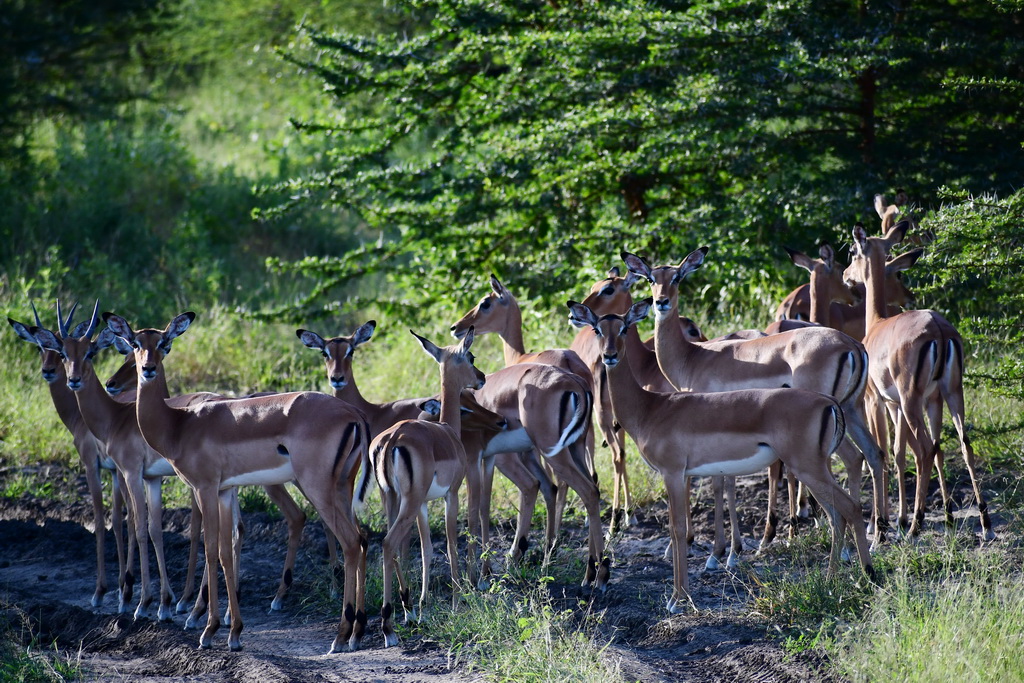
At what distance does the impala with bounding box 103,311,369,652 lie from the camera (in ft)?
19.9

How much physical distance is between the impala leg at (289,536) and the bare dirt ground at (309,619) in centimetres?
9

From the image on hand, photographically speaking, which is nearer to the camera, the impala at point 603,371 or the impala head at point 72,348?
the impala head at point 72,348

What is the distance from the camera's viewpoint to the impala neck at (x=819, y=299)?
8.65 m

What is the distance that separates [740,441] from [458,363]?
1782mm

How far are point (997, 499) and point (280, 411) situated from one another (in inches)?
175

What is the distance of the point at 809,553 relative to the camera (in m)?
6.75

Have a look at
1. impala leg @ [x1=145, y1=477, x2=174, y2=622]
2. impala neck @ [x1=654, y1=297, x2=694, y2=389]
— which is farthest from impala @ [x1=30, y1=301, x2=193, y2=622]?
impala neck @ [x1=654, y1=297, x2=694, y2=389]

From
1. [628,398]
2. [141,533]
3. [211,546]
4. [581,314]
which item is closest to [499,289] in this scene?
[581,314]

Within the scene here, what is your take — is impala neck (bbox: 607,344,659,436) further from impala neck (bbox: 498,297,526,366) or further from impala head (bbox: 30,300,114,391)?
impala head (bbox: 30,300,114,391)

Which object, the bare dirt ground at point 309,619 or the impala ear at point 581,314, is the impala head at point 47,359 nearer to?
the bare dirt ground at point 309,619

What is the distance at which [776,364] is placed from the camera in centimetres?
723

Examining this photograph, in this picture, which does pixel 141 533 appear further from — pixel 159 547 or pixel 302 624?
pixel 302 624

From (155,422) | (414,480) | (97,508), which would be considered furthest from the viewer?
(97,508)

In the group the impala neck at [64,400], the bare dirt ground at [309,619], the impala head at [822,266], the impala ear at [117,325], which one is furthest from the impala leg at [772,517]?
→ the impala neck at [64,400]
